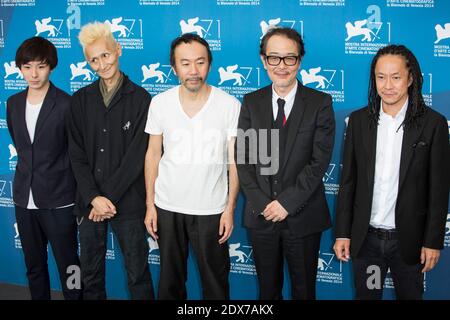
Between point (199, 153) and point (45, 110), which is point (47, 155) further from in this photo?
point (199, 153)

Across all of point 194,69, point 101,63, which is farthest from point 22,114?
point 194,69

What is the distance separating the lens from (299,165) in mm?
2934

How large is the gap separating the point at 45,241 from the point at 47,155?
0.56 metres

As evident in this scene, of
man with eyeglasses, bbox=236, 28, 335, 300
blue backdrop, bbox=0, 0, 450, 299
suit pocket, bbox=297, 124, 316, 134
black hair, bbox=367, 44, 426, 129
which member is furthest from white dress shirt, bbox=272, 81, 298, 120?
blue backdrop, bbox=0, 0, 450, 299

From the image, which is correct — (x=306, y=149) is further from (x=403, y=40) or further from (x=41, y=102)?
(x=41, y=102)

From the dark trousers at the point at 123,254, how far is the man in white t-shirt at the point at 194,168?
14cm

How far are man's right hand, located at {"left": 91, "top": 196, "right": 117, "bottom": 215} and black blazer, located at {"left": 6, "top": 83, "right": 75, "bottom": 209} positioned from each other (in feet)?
0.96

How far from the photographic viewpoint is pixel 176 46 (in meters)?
3.04

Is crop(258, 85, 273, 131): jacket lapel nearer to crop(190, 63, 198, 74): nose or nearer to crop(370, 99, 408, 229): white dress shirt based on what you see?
crop(190, 63, 198, 74): nose

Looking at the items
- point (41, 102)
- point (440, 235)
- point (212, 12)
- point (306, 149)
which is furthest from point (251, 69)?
point (440, 235)

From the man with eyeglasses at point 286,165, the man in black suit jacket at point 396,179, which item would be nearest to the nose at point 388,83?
the man in black suit jacket at point 396,179

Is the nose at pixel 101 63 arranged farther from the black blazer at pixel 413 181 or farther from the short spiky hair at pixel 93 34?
the black blazer at pixel 413 181

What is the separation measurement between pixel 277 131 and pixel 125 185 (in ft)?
3.04

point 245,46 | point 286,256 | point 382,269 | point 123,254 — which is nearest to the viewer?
point 382,269
